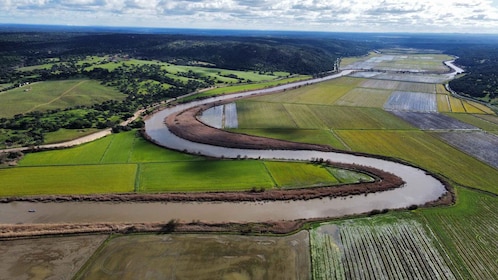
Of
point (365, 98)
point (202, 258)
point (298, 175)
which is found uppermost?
point (365, 98)

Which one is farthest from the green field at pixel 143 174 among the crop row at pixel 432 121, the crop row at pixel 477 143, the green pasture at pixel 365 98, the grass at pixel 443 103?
the grass at pixel 443 103

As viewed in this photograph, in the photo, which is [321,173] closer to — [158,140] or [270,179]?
[270,179]

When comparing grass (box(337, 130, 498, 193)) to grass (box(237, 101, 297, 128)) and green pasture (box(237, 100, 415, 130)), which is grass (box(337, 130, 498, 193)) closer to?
green pasture (box(237, 100, 415, 130))

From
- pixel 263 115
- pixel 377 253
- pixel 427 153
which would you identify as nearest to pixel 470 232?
pixel 377 253

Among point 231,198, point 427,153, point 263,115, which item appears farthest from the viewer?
point 263,115

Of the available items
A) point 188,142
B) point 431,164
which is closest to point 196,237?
point 188,142

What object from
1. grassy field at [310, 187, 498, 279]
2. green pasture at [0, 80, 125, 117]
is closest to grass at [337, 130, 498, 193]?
grassy field at [310, 187, 498, 279]

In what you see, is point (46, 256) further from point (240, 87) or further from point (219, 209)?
point (240, 87)
